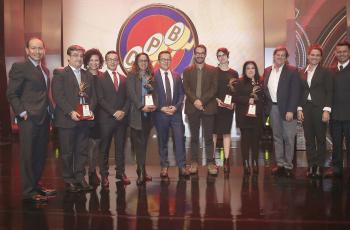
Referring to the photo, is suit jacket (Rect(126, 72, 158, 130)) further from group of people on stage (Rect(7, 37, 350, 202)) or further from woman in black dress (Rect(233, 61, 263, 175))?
woman in black dress (Rect(233, 61, 263, 175))

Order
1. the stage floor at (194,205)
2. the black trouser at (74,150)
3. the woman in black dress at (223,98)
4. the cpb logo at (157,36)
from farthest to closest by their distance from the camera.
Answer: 1. the cpb logo at (157,36)
2. the woman in black dress at (223,98)
3. the black trouser at (74,150)
4. the stage floor at (194,205)

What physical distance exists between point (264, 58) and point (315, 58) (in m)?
3.88

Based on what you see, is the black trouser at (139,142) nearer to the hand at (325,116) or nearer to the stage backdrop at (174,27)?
the hand at (325,116)

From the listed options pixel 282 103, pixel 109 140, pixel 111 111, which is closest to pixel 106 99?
pixel 111 111

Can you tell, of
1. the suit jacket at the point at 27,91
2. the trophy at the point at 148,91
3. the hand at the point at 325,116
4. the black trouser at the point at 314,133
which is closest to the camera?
the suit jacket at the point at 27,91

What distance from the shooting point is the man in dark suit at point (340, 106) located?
16.7 ft

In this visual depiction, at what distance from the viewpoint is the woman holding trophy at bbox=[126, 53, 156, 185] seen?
4.85 meters

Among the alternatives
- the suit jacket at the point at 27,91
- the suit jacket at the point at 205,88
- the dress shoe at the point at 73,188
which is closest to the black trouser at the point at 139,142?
the suit jacket at the point at 205,88

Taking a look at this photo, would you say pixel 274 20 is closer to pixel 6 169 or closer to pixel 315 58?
pixel 315 58

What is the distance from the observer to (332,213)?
3578 mm

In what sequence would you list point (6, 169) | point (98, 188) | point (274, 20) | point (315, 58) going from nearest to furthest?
point (98, 188)
point (315, 58)
point (6, 169)
point (274, 20)

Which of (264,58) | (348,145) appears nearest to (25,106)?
(348,145)

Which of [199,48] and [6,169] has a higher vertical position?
[199,48]

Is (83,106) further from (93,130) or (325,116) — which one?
(325,116)
